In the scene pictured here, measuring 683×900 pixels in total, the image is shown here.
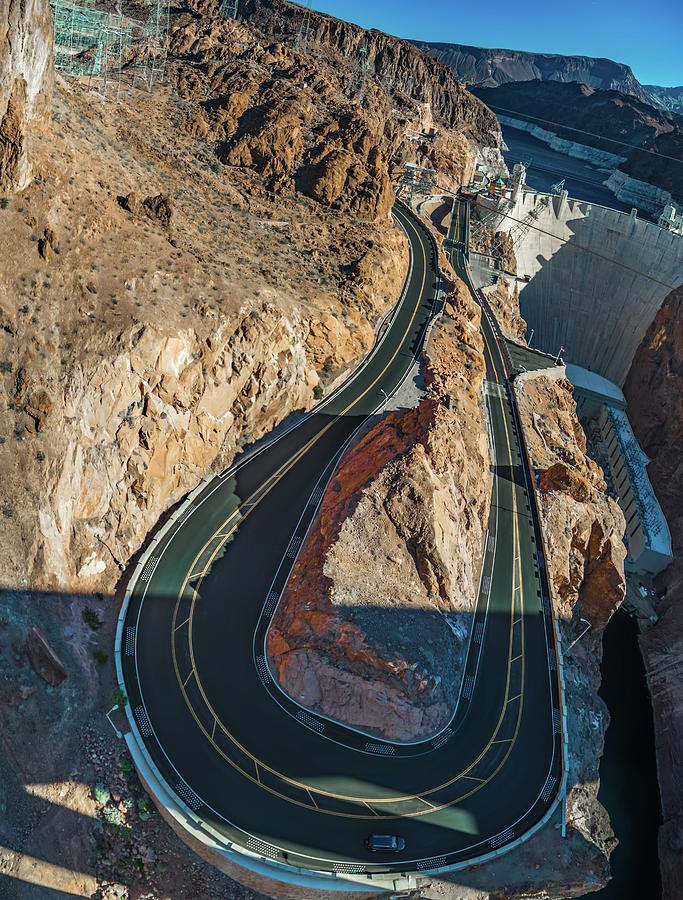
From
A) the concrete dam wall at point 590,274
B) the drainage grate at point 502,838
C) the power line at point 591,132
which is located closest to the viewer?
the drainage grate at point 502,838

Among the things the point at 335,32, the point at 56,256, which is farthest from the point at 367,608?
the point at 335,32

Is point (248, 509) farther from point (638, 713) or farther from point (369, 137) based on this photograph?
point (369, 137)

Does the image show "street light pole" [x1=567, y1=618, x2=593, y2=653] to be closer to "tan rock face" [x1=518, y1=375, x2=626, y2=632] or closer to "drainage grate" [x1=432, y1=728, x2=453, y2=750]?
"tan rock face" [x1=518, y1=375, x2=626, y2=632]

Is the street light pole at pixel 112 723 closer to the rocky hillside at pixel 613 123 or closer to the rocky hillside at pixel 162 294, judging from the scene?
the rocky hillside at pixel 162 294

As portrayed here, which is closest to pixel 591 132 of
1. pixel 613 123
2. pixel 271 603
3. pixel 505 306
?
pixel 613 123

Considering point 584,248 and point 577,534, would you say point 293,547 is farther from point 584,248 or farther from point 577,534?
point 584,248

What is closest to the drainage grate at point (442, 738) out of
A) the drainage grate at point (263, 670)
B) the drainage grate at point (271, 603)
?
the drainage grate at point (263, 670)
